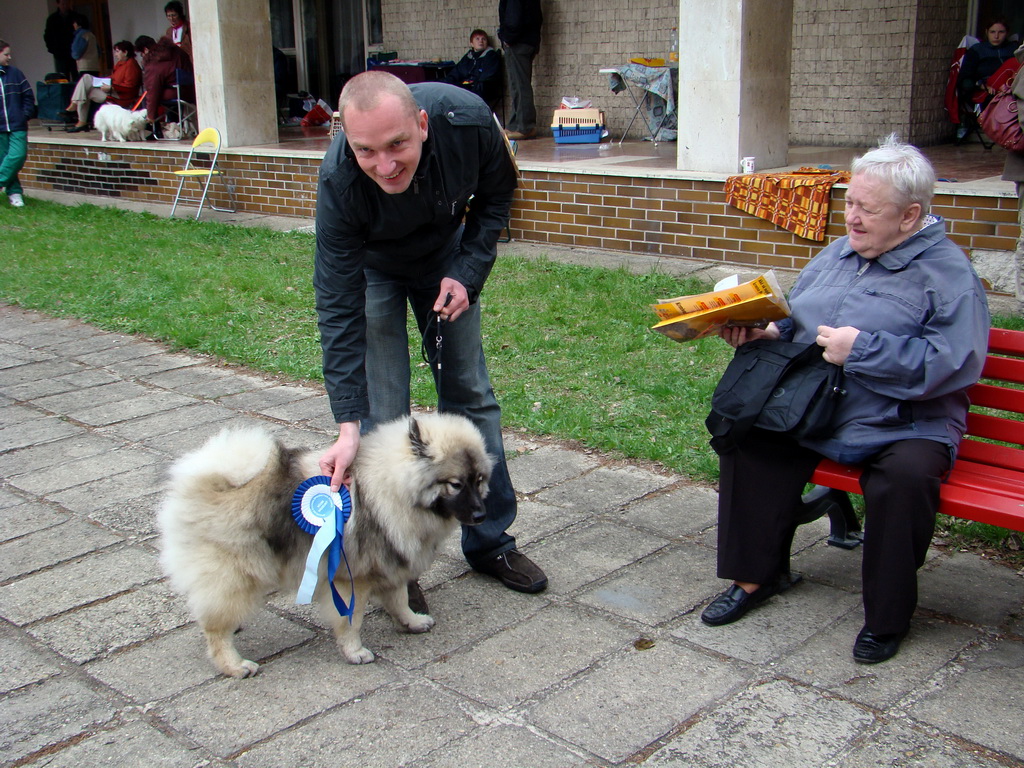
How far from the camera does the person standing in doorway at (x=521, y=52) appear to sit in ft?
42.3

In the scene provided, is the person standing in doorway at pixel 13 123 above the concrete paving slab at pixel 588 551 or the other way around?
above

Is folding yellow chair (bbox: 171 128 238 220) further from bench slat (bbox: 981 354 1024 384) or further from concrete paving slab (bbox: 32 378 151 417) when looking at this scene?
bench slat (bbox: 981 354 1024 384)

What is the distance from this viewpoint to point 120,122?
46.1 feet

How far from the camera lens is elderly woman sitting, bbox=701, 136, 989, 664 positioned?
296 centimetres

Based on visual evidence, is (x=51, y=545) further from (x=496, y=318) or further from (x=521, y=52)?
(x=521, y=52)

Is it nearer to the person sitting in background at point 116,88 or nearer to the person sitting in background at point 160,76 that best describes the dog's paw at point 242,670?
the person sitting in background at point 160,76

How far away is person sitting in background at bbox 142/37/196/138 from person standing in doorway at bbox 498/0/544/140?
5.29 meters

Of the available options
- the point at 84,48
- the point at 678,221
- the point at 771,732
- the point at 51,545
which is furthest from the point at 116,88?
the point at 771,732

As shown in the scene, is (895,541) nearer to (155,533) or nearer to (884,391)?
(884,391)

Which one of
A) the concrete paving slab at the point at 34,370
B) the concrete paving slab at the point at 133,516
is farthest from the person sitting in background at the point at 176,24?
the concrete paving slab at the point at 133,516

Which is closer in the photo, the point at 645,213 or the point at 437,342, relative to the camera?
the point at 437,342

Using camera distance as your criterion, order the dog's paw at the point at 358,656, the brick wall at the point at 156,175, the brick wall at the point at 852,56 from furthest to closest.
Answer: the brick wall at the point at 156,175 → the brick wall at the point at 852,56 → the dog's paw at the point at 358,656

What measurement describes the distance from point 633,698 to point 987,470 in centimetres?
145

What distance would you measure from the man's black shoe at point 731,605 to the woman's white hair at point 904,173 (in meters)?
1.39
